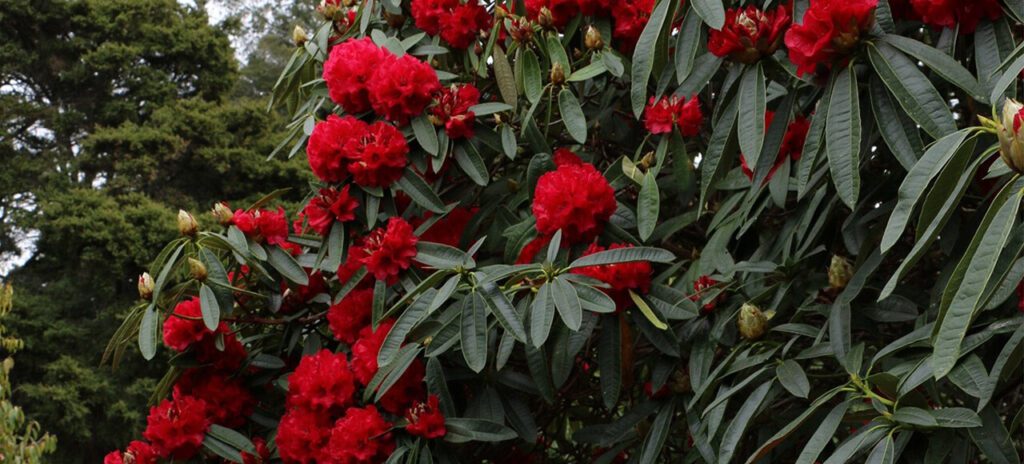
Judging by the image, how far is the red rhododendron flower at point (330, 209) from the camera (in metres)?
1.77

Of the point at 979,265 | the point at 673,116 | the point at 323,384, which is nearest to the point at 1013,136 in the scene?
the point at 979,265

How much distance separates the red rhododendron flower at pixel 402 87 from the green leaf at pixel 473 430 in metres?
0.55

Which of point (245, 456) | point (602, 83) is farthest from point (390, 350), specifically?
point (602, 83)

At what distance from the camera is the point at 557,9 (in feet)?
6.05

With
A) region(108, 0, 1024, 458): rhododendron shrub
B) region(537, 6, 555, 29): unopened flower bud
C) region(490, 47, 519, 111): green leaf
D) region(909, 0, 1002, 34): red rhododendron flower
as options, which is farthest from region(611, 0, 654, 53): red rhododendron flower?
region(909, 0, 1002, 34): red rhododendron flower

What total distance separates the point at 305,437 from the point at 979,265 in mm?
1220

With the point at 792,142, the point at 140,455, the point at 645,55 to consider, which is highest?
the point at 645,55

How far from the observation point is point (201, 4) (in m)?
9.99

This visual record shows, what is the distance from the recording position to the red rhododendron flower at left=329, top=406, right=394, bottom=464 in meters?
1.70

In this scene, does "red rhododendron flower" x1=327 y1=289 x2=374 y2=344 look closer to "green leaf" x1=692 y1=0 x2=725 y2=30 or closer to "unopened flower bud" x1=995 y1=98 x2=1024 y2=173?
"green leaf" x1=692 y1=0 x2=725 y2=30

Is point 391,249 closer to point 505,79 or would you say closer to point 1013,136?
point 505,79

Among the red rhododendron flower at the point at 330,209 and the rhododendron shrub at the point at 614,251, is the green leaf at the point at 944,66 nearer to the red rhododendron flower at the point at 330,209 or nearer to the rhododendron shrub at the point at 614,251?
the rhododendron shrub at the point at 614,251

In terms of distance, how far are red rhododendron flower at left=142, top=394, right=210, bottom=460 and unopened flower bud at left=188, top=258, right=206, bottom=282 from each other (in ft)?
0.85

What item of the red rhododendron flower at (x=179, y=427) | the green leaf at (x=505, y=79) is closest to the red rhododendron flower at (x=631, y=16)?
the green leaf at (x=505, y=79)
